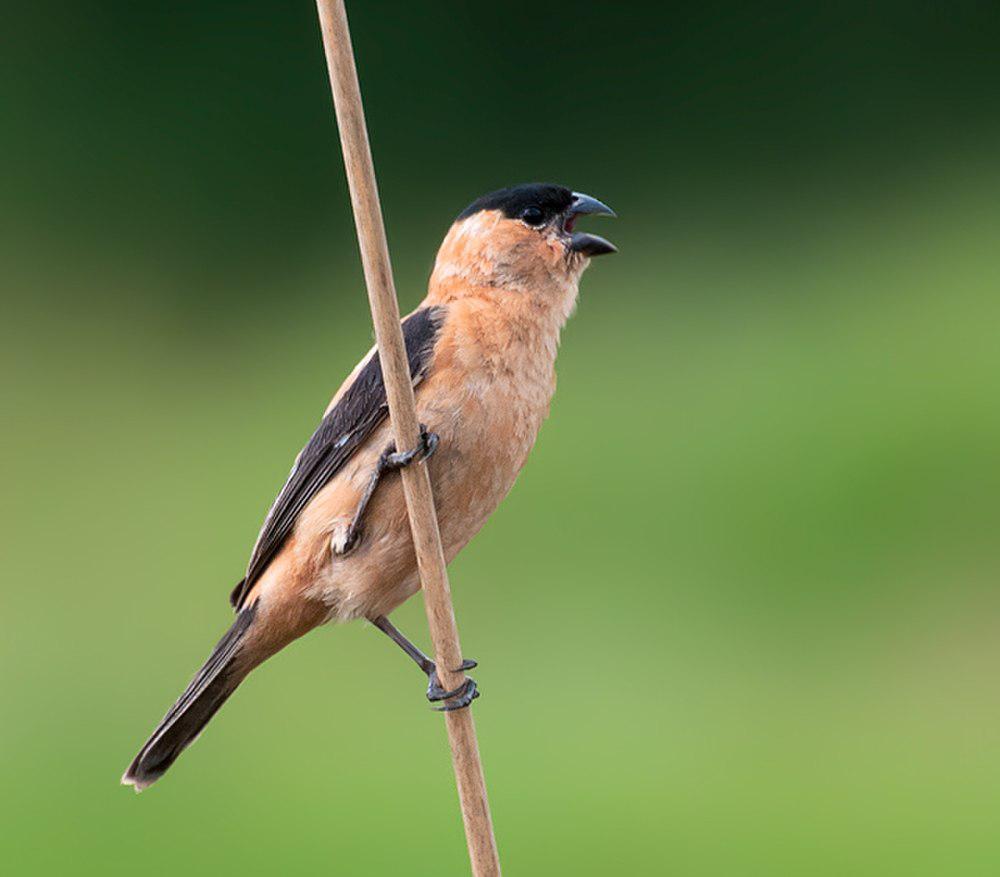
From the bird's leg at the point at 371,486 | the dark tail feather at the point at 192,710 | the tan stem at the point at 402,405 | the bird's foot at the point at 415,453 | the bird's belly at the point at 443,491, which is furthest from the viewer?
the dark tail feather at the point at 192,710

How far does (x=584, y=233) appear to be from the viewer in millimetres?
2439

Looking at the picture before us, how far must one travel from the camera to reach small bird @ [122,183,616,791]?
2229 millimetres

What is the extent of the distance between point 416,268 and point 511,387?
3529mm

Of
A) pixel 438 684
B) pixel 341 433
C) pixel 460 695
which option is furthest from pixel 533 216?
pixel 460 695

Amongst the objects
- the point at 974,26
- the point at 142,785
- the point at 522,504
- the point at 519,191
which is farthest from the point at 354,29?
the point at 142,785

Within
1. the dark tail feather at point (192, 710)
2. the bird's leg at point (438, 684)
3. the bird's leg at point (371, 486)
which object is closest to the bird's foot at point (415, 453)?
the bird's leg at point (371, 486)

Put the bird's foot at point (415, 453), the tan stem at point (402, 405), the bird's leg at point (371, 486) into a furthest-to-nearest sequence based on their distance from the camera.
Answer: the bird's leg at point (371, 486)
the bird's foot at point (415, 453)
the tan stem at point (402, 405)

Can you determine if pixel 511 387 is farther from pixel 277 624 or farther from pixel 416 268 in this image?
pixel 416 268

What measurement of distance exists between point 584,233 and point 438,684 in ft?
2.37

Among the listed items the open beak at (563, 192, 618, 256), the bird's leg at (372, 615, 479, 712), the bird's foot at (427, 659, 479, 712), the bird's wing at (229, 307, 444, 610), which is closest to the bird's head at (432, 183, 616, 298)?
the open beak at (563, 192, 618, 256)

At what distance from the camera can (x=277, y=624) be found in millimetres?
2359

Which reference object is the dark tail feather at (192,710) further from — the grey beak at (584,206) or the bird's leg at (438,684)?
the grey beak at (584,206)

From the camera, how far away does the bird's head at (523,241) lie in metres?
2.40

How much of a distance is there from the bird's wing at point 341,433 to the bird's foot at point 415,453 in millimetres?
94
